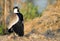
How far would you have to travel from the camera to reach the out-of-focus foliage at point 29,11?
14.7 metres

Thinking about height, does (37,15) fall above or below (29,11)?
below

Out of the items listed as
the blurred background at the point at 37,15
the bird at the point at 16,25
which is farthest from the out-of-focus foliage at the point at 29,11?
the bird at the point at 16,25

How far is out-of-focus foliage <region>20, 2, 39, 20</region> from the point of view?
14666 millimetres

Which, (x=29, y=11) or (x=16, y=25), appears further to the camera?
(x=29, y=11)

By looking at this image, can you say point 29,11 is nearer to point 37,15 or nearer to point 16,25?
point 37,15

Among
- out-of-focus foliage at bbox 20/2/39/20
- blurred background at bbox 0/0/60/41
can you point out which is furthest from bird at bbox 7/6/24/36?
out-of-focus foliage at bbox 20/2/39/20

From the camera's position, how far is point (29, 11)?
14914 mm

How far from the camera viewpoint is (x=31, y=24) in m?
13.8

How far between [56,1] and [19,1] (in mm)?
2967

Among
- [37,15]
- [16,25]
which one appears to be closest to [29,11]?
[37,15]

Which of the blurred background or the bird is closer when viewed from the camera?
the bird

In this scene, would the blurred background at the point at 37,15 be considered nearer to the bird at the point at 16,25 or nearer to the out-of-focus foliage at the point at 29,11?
the out-of-focus foliage at the point at 29,11

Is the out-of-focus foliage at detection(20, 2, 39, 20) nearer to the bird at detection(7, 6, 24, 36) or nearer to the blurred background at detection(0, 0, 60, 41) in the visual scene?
the blurred background at detection(0, 0, 60, 41)

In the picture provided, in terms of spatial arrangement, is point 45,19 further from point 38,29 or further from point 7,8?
point 7,8
